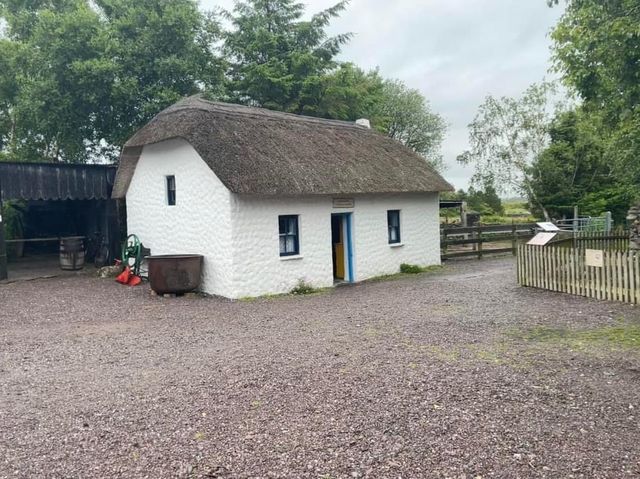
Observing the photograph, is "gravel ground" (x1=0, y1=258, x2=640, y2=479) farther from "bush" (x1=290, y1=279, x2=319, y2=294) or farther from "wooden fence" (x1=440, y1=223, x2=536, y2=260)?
"wooden fence" (x1=440, y1=223, x2=536, y2=260)

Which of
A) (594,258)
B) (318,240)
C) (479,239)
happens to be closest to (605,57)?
(594,258)

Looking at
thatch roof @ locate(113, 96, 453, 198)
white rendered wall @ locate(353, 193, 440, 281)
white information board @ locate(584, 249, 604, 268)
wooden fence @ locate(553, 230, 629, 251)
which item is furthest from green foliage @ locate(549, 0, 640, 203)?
white rendered wall @ locate(353, 193, 440, 281)

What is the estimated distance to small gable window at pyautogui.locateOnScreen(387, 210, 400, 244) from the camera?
56.6 feet

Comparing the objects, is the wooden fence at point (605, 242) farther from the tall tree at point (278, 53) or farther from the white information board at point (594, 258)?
the tall tree at point (278, 53)

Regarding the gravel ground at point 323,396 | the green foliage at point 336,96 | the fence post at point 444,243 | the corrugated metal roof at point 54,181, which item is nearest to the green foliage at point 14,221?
the corrugated metal roof at point 54,181

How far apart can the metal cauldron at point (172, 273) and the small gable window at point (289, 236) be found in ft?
8.11

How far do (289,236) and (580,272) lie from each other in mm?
7388

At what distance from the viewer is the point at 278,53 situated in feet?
87.8

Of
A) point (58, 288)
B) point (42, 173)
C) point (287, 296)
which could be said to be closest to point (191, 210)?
point (287, 296)

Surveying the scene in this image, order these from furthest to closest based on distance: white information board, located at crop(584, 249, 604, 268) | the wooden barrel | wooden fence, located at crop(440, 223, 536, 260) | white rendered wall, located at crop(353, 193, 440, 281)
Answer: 1. wooden fence, located at crop(440, 223, 536, 260)
2. the wooden barrel
3. white rendered wall, located at crop(353, 193, 440, 281)
4. white information board, located at crop(584, 249, 604, 268)

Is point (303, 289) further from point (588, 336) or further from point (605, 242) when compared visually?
point (605, 242)

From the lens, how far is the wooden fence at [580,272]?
34.1 feet

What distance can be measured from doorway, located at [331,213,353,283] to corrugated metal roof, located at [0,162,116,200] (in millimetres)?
8674

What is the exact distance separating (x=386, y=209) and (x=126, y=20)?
15.2 m
